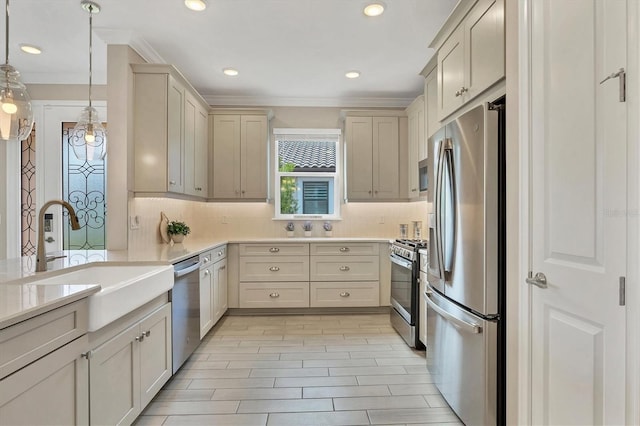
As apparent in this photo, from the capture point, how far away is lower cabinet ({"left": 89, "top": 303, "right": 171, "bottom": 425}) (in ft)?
4.99

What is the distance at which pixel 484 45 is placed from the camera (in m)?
1.84

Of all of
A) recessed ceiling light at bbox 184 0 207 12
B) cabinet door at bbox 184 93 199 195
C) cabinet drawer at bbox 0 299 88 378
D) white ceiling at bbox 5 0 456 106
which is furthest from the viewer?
cabinet door at bbox 184 93 199 195

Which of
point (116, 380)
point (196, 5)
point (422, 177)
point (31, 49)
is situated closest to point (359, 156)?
point (422, 177)

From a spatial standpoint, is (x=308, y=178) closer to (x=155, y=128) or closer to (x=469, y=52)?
(x=155, y=128)

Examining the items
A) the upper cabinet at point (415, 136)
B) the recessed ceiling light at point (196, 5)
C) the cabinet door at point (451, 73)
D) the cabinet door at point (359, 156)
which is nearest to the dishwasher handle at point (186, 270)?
the recessed ceiling light at point (196, 5)

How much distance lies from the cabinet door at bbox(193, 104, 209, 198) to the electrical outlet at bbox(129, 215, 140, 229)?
856mm

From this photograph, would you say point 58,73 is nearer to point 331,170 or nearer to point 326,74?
point 326,74

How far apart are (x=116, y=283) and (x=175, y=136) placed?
1798mm

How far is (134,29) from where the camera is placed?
283 cm

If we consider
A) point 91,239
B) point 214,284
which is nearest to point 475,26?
point 214,284

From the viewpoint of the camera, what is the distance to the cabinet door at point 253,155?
433 cm

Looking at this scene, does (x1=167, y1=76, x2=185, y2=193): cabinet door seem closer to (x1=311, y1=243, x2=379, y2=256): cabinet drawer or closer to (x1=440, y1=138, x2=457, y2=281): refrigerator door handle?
(x1=311, y1=243, x2=379, y2=256): cabinet drawer

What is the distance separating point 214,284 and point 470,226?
267 cm

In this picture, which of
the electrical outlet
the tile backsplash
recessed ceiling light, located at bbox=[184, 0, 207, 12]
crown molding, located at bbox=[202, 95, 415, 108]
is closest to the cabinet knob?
recessed ceiling light, located at bbox=[184, 0, 207, 12]
